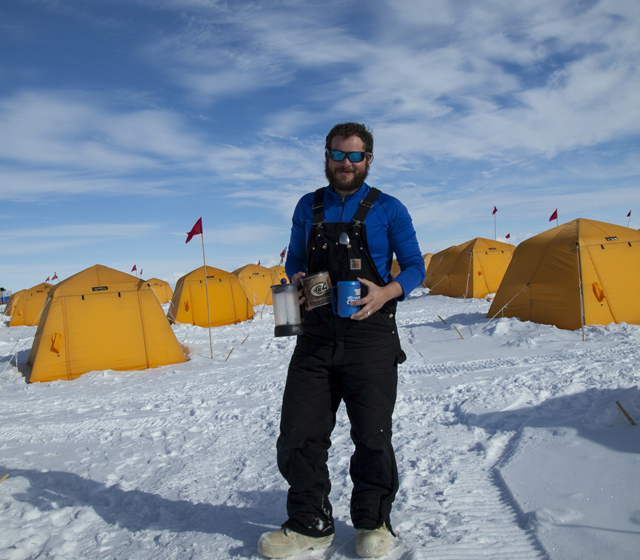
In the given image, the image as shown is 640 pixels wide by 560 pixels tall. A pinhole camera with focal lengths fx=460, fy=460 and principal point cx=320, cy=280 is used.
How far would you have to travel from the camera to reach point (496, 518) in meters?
2.72

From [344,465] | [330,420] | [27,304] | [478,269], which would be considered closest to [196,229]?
[344,465]

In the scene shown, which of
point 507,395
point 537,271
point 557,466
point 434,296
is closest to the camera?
point 557,466

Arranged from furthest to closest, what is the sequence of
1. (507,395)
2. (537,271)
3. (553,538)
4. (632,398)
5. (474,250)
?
(474,250)
(537,271)
(507,395)
(632,398)
(553,538)

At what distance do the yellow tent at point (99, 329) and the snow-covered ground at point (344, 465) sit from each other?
0.93 m

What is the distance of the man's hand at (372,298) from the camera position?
2.34m

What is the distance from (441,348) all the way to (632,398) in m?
4.97

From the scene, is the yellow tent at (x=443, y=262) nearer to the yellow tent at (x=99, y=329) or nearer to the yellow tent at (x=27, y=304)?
the yellow tent at (x=99, y=329)

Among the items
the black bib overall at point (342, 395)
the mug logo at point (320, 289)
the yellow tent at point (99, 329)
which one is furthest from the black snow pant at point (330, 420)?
the yellow tent at point (99, 329)

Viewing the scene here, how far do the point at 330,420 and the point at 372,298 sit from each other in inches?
30.3

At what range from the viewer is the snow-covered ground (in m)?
2.58

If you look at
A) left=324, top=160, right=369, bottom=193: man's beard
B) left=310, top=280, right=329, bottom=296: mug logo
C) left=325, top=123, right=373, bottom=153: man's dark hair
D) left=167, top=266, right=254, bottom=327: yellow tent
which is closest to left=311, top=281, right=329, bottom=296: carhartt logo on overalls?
left=310, top=280, right=329, bottom=296: mug logo

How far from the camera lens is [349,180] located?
2.60m

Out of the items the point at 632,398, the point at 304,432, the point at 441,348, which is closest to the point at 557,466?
the point at 632,398

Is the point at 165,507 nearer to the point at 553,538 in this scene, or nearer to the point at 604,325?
the point at 553,538
